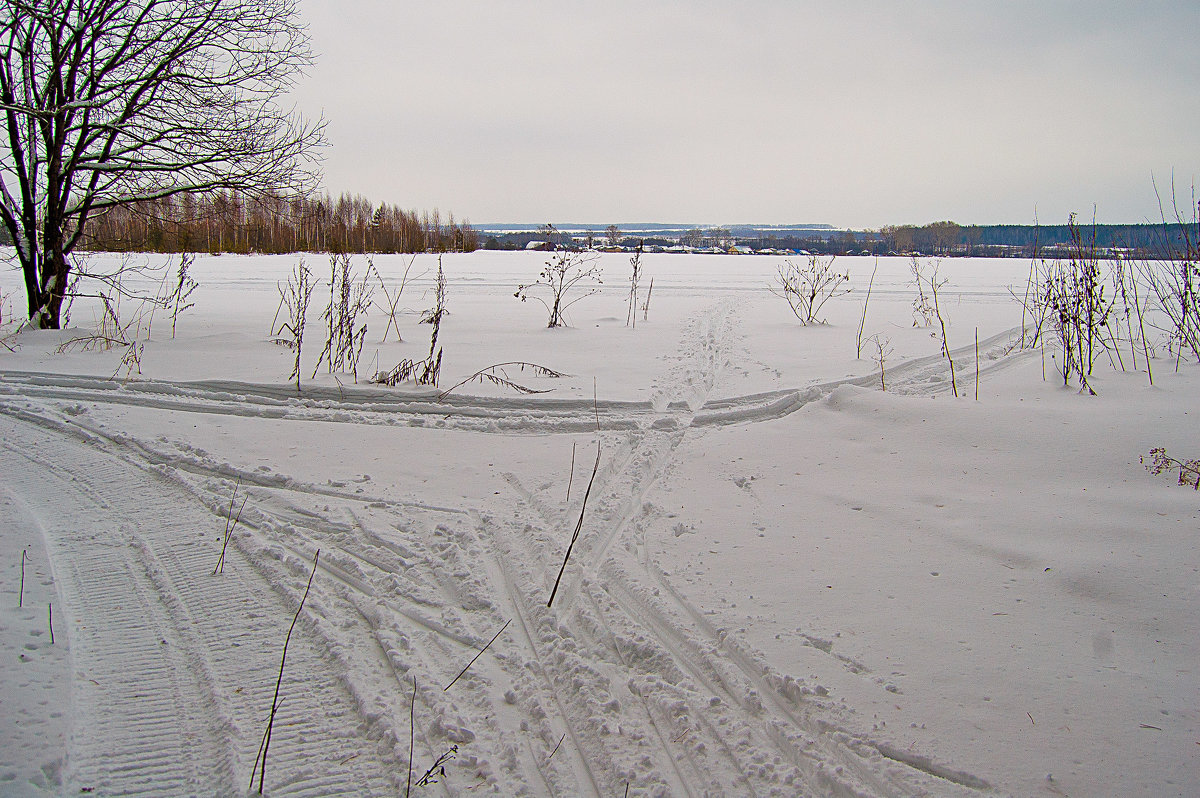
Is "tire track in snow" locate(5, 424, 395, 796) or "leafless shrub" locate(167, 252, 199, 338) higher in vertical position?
"leafless shrub" locate(167, 252, 199, 338)

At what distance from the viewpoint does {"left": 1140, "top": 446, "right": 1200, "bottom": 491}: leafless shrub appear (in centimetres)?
386

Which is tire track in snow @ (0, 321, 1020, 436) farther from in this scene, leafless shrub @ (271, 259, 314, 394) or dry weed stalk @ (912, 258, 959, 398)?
leafless shrub @ (271, 259, 314, 394)

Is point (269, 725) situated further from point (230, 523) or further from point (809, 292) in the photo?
point (809, 292)

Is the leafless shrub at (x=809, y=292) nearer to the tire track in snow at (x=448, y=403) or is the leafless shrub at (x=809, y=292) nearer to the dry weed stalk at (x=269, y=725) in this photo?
the tire track in snow at (x=448, y=403)

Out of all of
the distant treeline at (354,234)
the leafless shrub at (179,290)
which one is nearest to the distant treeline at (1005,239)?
the distant treeline at (354,234)

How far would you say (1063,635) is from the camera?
8.68 ft

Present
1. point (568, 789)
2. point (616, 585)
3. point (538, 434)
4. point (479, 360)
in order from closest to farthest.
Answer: point (568, 789) → point (616, 585) → point (538, 434) → point (479, 360)

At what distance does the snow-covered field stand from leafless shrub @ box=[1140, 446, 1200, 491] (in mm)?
85

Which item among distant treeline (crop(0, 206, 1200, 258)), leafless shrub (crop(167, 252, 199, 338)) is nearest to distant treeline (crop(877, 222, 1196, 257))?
distant treeline (crop(0, 206, 1200, 258))

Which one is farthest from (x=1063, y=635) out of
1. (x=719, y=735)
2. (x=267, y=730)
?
(x=267, y=730)

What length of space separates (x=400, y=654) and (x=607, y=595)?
896mm

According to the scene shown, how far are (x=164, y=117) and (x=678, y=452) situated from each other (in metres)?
9.27

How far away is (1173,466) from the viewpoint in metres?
4.08

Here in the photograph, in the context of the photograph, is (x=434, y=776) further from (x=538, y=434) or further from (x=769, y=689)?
(x=538, y=434)
